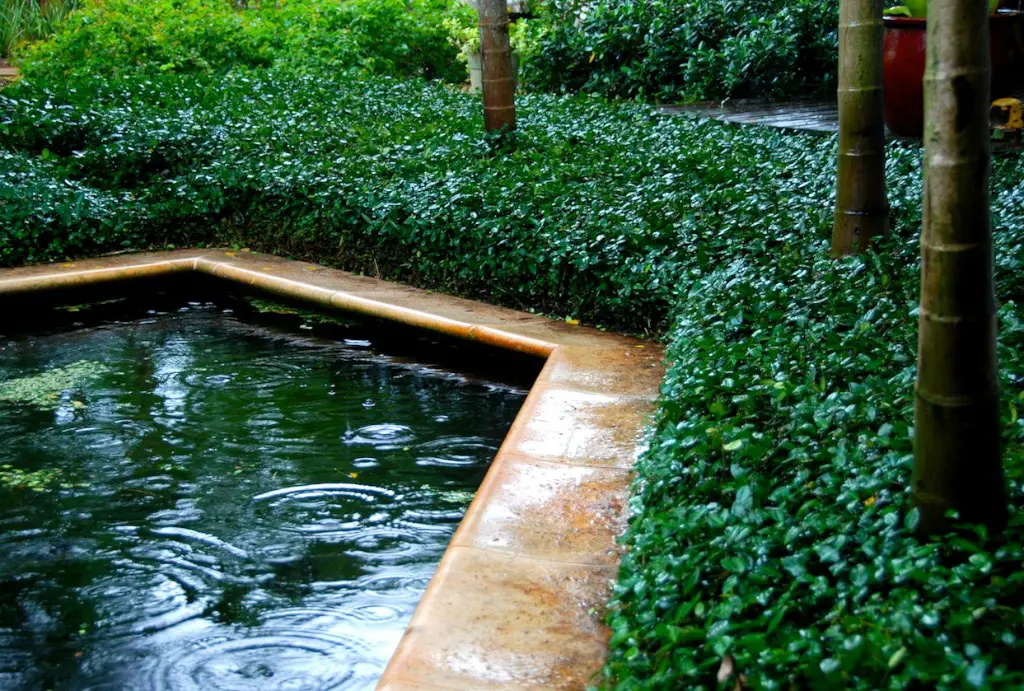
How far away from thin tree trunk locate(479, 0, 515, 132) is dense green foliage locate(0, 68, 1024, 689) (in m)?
0.21

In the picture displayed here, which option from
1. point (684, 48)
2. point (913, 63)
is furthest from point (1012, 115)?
point (684, 48)

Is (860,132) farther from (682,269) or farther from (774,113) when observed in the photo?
(774,113)

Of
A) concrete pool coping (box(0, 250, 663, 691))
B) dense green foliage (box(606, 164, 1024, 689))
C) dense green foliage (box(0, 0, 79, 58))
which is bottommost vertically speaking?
concrete pool coping (box(0, 250, 663, 691))

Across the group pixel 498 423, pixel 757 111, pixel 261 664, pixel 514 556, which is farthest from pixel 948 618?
pixel 757 111

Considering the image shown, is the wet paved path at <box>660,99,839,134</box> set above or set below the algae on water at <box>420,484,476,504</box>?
above

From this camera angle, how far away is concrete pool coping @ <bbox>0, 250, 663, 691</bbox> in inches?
125

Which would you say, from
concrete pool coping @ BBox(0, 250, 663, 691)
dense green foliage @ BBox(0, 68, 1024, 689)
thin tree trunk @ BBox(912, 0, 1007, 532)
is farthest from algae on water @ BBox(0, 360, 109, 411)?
thin tree trunk @ BBox(912, 0, 1007, 532)

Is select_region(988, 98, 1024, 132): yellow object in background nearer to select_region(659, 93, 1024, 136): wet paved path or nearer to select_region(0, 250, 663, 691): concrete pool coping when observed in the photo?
select_region(659, 93, 1024, 136): wet paved path

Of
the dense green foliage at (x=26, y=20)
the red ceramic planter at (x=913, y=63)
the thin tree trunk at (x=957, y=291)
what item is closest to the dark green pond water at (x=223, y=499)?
the thin tree trunk at (x=957, y=291)

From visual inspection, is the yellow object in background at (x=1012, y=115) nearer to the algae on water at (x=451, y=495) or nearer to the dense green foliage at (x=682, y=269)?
the dense green foliage at (x=682, y=269)

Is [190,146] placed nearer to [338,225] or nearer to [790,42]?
[338,225]

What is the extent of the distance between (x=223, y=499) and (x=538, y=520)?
1.67 meters

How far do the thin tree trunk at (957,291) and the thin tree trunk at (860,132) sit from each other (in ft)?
9.23

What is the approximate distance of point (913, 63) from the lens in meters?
8.15
